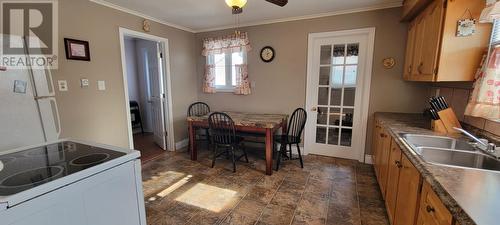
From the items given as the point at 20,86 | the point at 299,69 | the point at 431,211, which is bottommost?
the point at 431,211

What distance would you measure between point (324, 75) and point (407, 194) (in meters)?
2.29

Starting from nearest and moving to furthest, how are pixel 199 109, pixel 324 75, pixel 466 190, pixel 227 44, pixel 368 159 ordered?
pixel 466 190
pixel 368 159
pixel 324 75
pixel 227 44
pixel 199 109

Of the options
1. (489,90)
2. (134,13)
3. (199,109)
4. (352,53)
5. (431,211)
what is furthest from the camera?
(199,109)

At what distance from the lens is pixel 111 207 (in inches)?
45.6

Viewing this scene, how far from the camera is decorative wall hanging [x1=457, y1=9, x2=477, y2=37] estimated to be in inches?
64.1

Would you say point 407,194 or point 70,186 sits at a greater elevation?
point 70,186

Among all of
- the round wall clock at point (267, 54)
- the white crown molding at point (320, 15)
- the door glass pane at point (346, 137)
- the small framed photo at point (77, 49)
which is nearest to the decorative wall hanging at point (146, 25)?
the small framed photo at point (77, 49)

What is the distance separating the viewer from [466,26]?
64.7 inches

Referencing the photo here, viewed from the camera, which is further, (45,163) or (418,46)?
(418,46)

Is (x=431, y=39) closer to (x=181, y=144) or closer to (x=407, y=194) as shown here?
(x=407, y=194)

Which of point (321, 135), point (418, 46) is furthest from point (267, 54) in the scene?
point (418, 46)

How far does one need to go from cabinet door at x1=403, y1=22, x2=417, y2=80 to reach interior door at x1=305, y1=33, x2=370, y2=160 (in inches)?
19.2

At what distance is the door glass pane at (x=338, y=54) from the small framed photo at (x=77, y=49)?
333cm

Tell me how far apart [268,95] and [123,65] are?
7.39 ft
